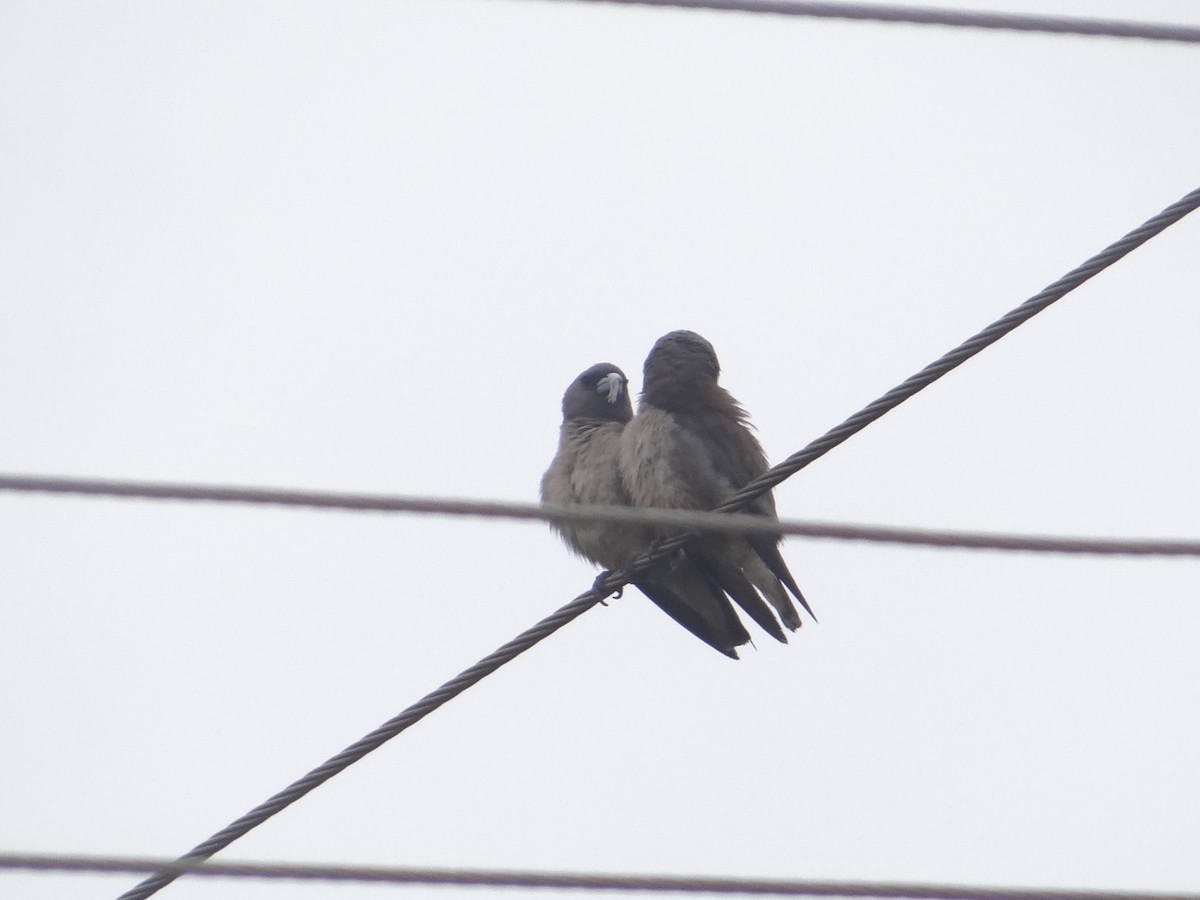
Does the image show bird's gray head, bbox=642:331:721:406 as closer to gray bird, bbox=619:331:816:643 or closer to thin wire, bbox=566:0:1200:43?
gray bird, bbox=619:331:816:643

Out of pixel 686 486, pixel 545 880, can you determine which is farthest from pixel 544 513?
pixel 686 486

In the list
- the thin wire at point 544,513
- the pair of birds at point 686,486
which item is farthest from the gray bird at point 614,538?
the thin wire at point 544,513

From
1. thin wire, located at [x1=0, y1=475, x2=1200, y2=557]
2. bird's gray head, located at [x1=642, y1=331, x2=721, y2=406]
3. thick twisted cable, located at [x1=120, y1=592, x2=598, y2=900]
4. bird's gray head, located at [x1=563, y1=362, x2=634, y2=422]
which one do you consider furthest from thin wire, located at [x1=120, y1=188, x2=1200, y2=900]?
bird's gray head, located at [x1=563, y1=362, x2=634, y2=422]

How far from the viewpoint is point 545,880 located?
9.52 ft

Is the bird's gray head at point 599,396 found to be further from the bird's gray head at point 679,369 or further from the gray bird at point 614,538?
the bird's gray head at point 679,369

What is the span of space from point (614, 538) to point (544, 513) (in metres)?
3.17

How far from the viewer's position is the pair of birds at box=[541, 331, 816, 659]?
6055mm

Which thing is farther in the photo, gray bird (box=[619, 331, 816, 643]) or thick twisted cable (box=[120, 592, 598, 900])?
gray bird (box=[619, 331, 816, 643])

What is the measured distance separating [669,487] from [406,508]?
2985 mm

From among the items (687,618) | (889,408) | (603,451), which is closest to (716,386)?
(603,451)

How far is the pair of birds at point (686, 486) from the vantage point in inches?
238

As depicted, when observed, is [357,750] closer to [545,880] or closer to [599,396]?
[545,880]

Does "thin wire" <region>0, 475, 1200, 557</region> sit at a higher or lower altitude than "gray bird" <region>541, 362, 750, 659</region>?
lower

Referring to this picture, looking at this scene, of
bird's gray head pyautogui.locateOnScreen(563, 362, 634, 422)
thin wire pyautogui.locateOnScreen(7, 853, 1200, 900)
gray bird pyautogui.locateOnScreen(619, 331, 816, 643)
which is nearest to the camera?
thin wire pyautogui.locateOnScreen(7, 853, 1200, 900)
